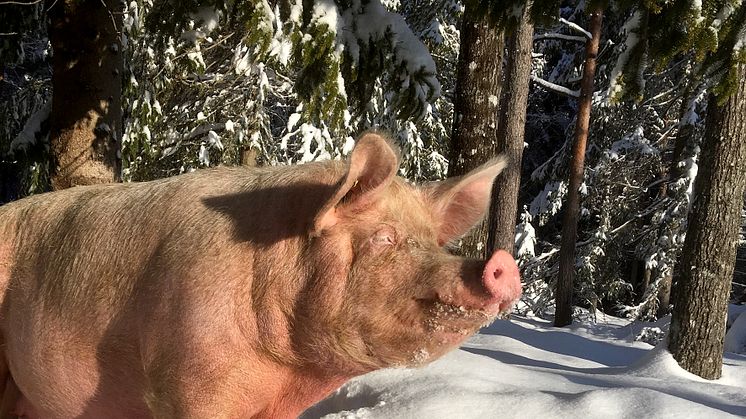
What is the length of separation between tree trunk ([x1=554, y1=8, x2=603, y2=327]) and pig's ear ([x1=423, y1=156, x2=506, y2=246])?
43.1 ft

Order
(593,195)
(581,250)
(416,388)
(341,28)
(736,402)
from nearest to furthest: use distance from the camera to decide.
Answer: (416,388)
(736,402)
(341,28)
(593,195)
(581,250)

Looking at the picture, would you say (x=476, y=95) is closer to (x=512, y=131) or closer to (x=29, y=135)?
(x=29, y=135)

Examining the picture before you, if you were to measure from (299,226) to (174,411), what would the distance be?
2.10 ft

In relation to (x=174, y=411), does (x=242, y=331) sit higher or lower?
higher

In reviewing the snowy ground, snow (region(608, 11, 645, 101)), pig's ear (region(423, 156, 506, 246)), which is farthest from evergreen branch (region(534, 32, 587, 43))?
pig's ear (region(423, 156, 506, 246))

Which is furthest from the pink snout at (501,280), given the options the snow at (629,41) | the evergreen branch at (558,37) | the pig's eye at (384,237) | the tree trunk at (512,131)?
the evergreen branch at (558,37)

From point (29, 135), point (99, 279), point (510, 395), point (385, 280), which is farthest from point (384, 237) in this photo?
point (29, 135)

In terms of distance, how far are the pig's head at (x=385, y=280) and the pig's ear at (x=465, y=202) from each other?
19cm

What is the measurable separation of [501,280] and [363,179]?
1.57ft

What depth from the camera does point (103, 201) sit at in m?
2.49

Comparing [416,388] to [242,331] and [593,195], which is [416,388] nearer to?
[242,331]

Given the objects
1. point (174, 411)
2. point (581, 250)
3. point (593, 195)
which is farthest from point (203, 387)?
point (581, 250)

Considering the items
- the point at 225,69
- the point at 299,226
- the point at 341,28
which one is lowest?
the point at 299,226

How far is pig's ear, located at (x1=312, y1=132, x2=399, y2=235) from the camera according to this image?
1844 mm
